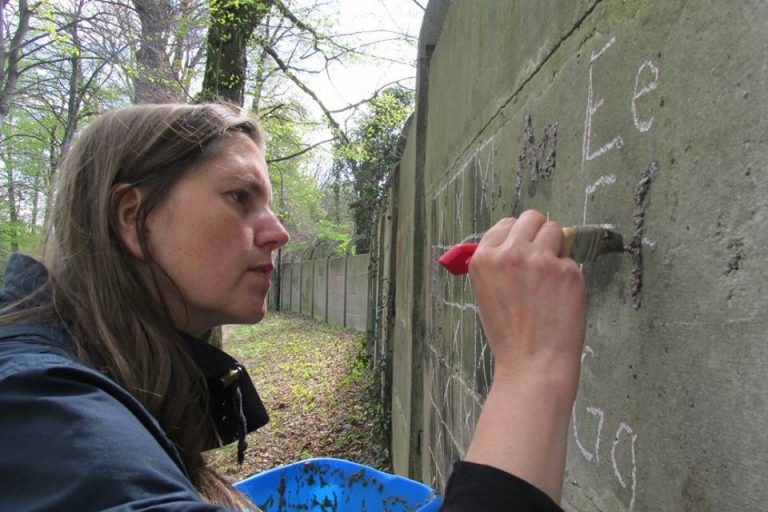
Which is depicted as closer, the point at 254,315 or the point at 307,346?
the point at 254,315

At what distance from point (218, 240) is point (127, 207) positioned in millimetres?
228

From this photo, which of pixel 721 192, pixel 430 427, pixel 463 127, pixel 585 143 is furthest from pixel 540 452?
pixel 430 427

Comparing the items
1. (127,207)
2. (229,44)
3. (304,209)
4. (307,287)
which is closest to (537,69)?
(127,207)

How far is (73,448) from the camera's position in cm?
85

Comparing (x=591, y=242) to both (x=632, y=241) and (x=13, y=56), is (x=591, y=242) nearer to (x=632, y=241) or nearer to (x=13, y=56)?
(x=632, y=241)

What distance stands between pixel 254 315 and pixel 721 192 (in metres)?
1.17

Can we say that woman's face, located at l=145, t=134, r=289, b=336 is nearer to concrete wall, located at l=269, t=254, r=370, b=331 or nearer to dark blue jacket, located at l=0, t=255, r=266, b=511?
dark blue jacket, located at l=0, t=255, r=266, b=511

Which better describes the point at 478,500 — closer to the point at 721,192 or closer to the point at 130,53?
the point at 721,192

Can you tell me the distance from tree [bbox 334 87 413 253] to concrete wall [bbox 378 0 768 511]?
854cm

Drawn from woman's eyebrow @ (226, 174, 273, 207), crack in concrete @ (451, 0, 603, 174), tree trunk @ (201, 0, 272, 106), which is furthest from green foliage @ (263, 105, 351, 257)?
woman's eyebrow @ (226, 174, 273, 207)

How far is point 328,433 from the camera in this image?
7.12 meters

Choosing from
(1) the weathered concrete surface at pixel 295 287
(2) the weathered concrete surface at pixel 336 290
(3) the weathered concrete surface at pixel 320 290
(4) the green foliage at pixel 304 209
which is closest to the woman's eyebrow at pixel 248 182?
(2) the weathered concrete surface at pixel 336 290

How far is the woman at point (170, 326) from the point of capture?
868 mm

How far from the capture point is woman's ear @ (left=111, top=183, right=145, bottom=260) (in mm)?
1471
